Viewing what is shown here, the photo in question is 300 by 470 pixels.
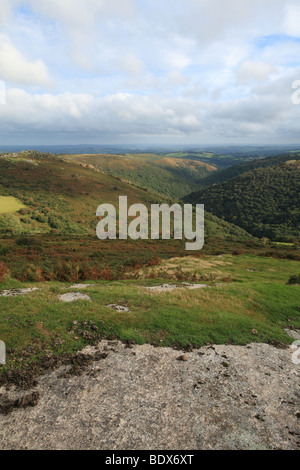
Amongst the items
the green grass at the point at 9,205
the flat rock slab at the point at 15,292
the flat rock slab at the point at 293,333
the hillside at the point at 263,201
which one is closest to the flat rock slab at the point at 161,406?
the flat rock slab at the point at 293,333

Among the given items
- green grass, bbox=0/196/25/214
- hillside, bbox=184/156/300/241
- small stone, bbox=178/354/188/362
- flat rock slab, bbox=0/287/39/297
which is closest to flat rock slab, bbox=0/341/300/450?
small stone, bbox=178/354/188/362

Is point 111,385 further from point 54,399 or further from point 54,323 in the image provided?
point 54,323

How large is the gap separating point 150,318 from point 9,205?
204 feet

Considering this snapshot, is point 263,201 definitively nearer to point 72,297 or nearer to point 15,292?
point 72,297

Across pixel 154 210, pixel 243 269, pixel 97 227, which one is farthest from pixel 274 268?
pixel 154 210

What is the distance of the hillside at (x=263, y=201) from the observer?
108 meters

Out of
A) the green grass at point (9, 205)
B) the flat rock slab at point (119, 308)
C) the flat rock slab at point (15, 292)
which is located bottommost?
the flat rock slab at point (119, 308)

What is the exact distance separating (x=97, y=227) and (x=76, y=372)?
6001cm

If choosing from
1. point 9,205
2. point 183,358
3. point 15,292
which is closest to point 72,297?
point 15,292

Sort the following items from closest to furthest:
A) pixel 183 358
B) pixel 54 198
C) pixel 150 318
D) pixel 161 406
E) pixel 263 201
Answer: pixel 161 406, pixel 183 358, pixel 150 318, pixel 54 198, pixel 263 201

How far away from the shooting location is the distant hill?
2149 inches

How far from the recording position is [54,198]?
74875 millimetres

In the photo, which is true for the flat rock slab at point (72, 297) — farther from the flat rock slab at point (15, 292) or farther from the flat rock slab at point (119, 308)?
the flat rock slab at point (15, 292)

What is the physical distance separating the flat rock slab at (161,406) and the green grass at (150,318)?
0.96 metres
